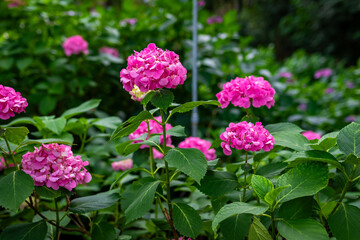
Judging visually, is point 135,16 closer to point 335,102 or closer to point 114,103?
point 114,103

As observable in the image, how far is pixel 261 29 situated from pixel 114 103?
10.7m

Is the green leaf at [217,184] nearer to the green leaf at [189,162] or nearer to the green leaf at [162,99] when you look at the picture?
the green leaf at [189,162]

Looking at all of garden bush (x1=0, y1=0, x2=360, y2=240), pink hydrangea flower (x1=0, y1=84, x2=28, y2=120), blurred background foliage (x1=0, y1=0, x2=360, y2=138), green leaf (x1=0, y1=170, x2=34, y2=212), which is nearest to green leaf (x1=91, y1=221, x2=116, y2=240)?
garden bush (x1=0, y1=0, x2=360, y2=240)

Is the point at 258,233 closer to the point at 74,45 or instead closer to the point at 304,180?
the point at 304,180

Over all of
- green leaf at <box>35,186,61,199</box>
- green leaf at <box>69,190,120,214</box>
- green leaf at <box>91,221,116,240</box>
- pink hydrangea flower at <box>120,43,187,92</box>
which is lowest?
green leaf at <box>91,221,116,240</box>

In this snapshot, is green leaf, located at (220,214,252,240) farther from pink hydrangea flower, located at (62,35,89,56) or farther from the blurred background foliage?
pink hydrangea flower, located at (62,35,89,56)

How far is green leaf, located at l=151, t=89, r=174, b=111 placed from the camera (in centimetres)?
91

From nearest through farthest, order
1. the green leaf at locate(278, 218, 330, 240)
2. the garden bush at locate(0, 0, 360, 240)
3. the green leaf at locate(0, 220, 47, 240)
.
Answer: the green leaf at locate(278, 218, 330, 240) → the garden bush at locate(0, 0, 360, 240) → the green leaf at locate(0, 220, 47, 240)

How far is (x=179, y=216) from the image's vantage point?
963 mm

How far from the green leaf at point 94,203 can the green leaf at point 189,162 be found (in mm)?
246

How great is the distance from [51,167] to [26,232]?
7.6 inches

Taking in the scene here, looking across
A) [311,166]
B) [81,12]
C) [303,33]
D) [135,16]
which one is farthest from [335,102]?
[303,33]

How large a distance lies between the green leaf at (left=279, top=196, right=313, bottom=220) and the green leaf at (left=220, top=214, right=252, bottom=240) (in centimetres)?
10

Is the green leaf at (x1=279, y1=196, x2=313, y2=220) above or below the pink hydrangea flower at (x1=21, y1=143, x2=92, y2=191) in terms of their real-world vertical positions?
below
